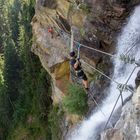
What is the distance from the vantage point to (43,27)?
29.2 meters

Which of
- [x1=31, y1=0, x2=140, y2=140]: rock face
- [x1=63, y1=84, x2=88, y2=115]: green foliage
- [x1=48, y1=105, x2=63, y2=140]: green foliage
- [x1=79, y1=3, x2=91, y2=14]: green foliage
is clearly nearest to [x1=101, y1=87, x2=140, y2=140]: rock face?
[x1=31, y1=0, x2=140, y2=140]: rock face

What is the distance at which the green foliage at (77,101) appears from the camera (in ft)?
73.6

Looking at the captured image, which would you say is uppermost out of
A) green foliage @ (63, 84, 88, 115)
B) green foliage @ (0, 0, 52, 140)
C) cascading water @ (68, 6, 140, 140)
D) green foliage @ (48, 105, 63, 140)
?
cascading water @ (68, 6, 140, 140)

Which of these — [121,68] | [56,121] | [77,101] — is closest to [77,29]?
[121,68]

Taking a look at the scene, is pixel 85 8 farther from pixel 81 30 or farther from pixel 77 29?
pixel 77 29

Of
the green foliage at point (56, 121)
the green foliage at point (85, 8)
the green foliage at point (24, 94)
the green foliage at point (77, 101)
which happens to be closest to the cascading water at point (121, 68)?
the green foliage at point (77, 101)

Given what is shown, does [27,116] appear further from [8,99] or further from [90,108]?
[90,108]

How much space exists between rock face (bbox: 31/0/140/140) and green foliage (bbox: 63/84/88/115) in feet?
2.98

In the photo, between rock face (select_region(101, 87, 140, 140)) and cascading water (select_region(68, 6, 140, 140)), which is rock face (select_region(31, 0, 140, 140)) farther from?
rock face (select_region(101, 87, 140, 140))

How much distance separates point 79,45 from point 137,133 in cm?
A: 1037

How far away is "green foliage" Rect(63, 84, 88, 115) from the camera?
2245 cm

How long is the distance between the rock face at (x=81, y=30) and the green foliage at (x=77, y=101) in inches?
35.8

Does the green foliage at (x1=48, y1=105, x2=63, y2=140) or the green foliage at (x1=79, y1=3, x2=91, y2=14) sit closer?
the green foliage at (x1=79, y1=3, x2=91, y2=14)

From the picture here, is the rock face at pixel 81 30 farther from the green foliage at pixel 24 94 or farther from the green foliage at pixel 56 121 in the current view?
the green foliage at pixel 24 94
